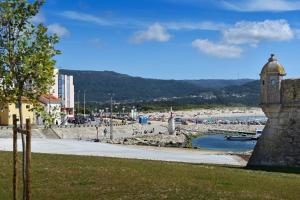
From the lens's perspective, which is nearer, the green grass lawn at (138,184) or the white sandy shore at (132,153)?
the green grass lawn at (138,184)

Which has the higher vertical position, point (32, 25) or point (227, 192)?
point (32, 25)

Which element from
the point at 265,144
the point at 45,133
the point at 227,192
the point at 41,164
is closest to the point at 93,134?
the point at 45,133

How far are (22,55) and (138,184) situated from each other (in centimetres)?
650

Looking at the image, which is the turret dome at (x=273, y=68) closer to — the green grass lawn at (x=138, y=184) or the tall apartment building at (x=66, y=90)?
the green grass lawn at (x=138, y=184)

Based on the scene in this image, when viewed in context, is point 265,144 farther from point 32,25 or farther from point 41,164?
point 32,25

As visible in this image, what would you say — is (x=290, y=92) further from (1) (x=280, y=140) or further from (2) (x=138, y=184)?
(2) (x=138, y=184)

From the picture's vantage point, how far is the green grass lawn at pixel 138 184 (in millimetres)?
15602

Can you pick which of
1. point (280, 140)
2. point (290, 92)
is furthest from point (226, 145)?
point (290, 92)

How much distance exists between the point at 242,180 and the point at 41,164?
345 inches

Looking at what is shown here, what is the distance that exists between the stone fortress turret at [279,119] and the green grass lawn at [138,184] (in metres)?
8.78

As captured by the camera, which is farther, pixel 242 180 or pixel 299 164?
pixel 299 164

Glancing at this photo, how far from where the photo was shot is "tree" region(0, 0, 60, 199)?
41.6 feet

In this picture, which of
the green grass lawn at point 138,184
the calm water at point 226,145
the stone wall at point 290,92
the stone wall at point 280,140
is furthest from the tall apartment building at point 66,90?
the green grass lawn at point 138,184

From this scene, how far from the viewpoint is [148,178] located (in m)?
18.6
